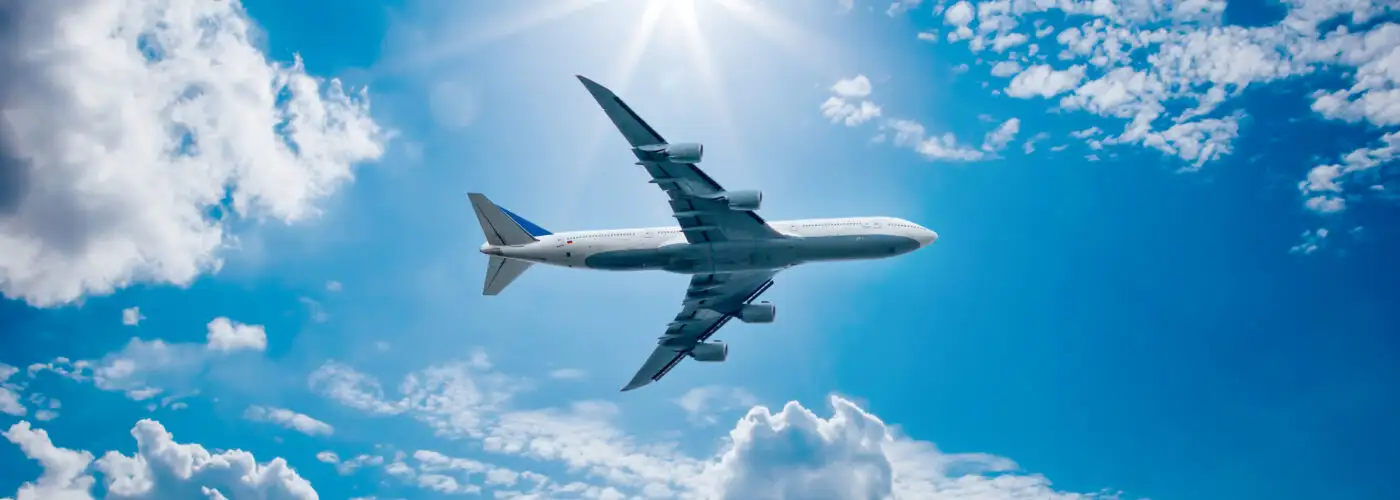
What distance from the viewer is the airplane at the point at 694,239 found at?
2165 inches

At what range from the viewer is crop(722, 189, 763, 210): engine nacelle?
5500 centimetres

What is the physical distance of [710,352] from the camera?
6719 centimetres

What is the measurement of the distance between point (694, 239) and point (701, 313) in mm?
9841

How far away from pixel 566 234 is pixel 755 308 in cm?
1415

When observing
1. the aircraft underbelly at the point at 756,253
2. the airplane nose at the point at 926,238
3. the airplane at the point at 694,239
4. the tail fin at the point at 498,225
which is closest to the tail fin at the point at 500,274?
the airplane at the point at 694,239

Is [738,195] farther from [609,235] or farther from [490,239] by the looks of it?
[490,239]

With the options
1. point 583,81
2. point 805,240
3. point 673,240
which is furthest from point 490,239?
point 805,240

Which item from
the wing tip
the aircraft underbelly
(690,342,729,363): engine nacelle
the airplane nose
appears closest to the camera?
the wing tip

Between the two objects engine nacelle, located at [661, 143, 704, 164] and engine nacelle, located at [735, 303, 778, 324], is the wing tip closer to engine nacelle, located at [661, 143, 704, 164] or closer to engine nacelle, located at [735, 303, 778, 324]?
engine nacelle, located at [661, 143, 704, 164]

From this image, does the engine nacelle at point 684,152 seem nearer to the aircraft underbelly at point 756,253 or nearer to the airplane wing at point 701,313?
the aircraft underbelly at point 756,253

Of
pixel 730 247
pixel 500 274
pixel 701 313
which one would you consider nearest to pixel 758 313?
pixel 701 313

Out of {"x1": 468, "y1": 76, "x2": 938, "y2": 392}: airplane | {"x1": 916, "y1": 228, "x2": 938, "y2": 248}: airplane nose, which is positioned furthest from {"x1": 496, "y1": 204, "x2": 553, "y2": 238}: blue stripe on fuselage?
{"x1": 916, "y1": 228, "x2": 938, "y2": 248}: airplane nose

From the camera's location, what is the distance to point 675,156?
5219 cm

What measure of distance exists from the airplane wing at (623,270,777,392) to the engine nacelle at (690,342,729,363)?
1.49 feet
